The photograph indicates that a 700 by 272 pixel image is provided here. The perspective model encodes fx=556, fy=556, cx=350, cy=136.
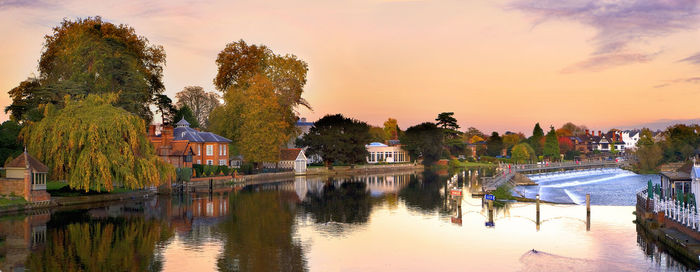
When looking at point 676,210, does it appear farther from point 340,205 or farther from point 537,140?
point 537,140

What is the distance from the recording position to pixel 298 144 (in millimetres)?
106938

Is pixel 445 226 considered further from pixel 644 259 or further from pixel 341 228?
pixel 644 259

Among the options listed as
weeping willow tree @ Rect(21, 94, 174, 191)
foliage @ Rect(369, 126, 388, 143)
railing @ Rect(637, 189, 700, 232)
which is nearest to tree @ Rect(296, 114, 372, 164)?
foliage @ Rect(369, 126, 388, 143)

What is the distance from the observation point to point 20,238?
3041 cm

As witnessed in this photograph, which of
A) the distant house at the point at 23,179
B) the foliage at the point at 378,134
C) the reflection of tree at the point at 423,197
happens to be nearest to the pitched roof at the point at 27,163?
the distant house at the point at 23,179

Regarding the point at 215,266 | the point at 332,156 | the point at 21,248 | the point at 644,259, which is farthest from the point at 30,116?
the point at 332,156

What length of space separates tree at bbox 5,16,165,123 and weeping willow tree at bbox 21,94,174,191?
491 cm

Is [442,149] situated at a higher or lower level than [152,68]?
lower

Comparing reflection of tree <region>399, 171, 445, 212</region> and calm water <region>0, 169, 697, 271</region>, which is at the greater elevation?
reflection of tree <region>399, 171, 445, 212</region>

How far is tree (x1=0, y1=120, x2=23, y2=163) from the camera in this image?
161ft

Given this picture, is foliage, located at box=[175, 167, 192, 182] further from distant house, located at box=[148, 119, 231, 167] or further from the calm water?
the calm water

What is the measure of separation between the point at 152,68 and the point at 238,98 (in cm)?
1340

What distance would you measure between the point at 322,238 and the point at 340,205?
17.4 metres

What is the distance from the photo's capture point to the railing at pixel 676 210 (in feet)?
83.3
